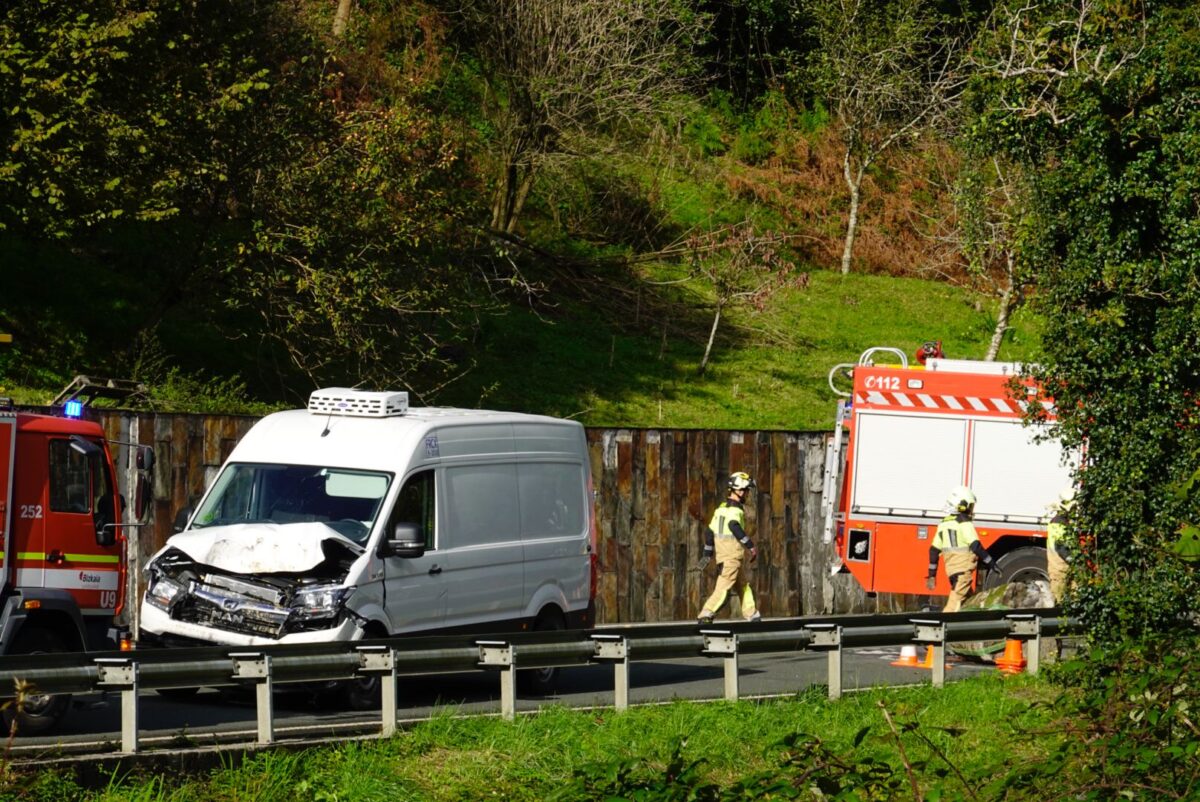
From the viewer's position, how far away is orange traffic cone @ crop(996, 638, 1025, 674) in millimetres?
16225

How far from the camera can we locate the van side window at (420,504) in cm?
1345

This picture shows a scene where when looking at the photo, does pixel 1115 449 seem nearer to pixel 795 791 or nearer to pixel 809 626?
pixel 809 626

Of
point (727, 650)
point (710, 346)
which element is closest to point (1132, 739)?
point (727, 650)

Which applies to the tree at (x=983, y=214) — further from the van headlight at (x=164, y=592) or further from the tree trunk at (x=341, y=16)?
the van headlight at (x=164, y=592)

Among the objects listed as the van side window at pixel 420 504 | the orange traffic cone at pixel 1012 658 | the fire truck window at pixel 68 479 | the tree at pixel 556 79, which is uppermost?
the tree at pixel 556 79

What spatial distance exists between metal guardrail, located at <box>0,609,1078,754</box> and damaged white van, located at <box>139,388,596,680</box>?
0.92 meters

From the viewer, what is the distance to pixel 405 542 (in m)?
13.0

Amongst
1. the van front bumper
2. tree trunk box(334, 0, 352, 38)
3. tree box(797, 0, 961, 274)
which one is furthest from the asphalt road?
tree box(797, 0, 961, 274)

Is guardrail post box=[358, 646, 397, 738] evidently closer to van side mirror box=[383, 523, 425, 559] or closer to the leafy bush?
van side mirror box=[383, 523, 425, 559]

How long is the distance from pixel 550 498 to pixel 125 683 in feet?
19.2

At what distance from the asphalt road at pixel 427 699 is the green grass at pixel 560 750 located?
51cm

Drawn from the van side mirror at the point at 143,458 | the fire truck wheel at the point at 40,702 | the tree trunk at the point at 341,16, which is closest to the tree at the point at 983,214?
the tree trunk at the point at 341,16

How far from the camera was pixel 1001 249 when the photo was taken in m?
31.7

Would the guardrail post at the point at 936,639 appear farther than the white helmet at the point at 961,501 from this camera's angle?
No
